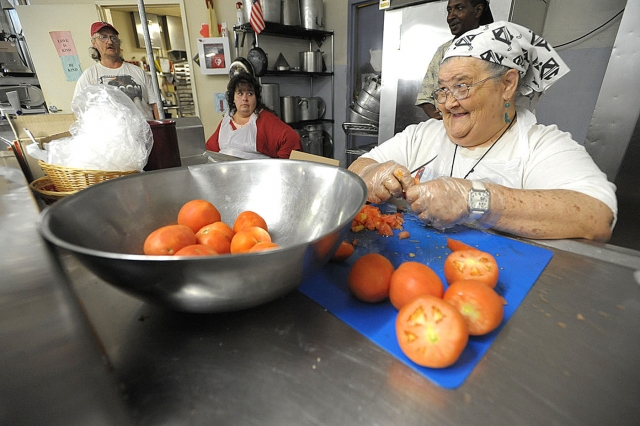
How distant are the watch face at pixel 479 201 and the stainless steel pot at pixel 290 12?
4.28 m

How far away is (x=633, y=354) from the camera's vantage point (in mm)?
497

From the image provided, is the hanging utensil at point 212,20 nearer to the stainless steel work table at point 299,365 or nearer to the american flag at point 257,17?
the american flag at point 257,17

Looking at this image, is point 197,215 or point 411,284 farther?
point 197,215

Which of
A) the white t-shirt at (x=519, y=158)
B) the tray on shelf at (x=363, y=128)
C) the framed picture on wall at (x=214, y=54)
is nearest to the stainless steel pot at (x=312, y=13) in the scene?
the framed picture on wall at (x=214, y=54)

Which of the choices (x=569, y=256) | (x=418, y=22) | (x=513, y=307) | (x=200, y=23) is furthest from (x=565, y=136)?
(x=200, y=23)

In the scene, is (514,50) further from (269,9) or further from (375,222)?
(269,9)

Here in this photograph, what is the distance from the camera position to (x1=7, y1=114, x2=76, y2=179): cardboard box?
1.29m

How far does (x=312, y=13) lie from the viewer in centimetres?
445

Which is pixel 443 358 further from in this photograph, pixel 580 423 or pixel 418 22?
pixel 418 22

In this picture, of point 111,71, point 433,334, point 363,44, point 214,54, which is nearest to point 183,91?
point 214,54

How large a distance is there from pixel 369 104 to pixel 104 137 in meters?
3.21

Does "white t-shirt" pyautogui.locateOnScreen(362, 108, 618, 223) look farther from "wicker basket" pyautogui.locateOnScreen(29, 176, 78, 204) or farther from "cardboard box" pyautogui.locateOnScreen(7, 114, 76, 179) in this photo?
"cardboard box" pyautogui.locateOnScreen(7, 114, 76, 179)

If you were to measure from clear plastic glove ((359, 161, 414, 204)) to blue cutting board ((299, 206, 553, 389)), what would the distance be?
11 centimetres

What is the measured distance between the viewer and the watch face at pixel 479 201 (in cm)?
93
